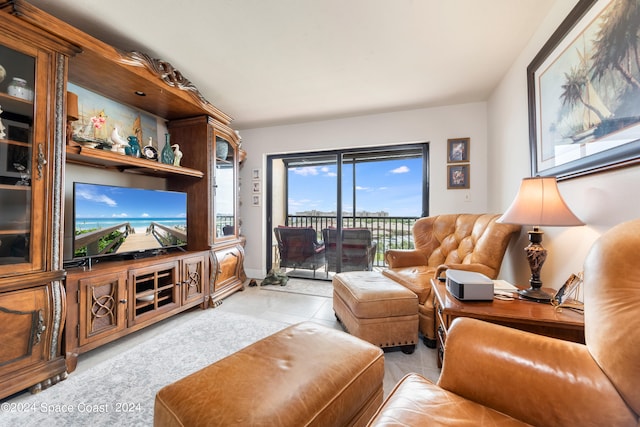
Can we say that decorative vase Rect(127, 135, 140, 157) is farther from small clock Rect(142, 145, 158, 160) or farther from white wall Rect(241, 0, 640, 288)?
white wall Rect(241, 0, 640, 288)

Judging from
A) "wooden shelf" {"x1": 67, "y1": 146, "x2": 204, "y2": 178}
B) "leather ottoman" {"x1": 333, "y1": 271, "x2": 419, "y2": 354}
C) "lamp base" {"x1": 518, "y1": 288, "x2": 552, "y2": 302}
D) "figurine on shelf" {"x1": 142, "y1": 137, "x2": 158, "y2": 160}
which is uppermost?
"figurine on shelf" {"x1": 142, "y1": 137, "x2": 158, "y2": 160}

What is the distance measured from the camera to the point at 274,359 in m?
0.98

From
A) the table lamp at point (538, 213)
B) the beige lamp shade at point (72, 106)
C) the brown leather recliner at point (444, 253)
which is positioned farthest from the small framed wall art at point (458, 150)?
the beige lamp shade at point (72, 106)

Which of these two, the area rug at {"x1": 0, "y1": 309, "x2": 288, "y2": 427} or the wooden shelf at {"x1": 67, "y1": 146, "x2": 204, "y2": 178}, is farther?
the wooden shelf at {"x1": 67, "y1": 146, "x2": 204, "y2": 178}

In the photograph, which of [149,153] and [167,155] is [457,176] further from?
[149,153]

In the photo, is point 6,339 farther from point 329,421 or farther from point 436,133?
point 436,133

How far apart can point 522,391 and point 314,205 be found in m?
3.50

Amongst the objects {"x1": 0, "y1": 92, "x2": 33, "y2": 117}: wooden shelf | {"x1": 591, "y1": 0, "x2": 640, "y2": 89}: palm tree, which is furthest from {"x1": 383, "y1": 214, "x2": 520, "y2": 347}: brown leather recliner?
{"x1": 0, "y1": 92, "x2": 33, "y2": 117}: wooden shelf

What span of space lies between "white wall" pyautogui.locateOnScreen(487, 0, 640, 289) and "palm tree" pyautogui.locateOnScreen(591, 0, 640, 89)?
0.41 m

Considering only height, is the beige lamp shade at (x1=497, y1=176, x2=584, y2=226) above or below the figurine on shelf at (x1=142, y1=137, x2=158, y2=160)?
below

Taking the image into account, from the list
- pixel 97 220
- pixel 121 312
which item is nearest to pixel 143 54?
pixel 97 220

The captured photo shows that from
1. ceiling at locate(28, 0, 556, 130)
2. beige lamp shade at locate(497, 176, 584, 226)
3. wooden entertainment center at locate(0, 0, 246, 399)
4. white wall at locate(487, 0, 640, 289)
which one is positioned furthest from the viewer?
ceiling at locate(28, 0, 556, 130)

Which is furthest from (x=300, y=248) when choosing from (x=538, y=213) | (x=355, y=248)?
(x=538, y=213)

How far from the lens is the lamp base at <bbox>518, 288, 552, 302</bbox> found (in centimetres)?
125
